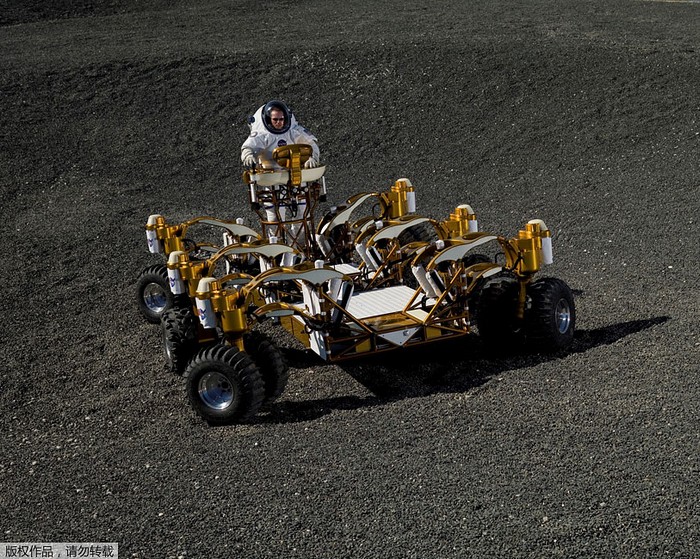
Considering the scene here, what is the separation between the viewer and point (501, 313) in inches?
340

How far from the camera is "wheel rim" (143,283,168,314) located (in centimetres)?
1047

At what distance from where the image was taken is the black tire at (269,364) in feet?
24.8

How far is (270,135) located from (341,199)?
454 cm

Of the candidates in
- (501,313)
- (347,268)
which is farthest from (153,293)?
(501,313)

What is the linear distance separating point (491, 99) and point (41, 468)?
1302 cm

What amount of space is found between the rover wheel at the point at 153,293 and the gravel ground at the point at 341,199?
194 millimetres

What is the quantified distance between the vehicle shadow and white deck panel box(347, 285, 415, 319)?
→ 45cm

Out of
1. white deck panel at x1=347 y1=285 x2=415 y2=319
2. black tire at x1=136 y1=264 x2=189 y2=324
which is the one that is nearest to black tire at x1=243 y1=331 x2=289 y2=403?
white deck panel at x1=347 y1=285 x2=415 y2=319

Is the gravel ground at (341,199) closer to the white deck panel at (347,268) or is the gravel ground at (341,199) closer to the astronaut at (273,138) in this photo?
the white deck panel at (347,268)

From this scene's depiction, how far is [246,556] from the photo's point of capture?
5.58m

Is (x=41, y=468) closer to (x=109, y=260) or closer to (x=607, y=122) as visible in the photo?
(x=109, y=260)

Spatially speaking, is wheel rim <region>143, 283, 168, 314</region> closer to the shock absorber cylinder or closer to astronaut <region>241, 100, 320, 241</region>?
astronaut <region>241, 100, 320, 241</region>

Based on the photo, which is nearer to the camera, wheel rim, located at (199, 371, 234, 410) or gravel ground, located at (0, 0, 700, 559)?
gravel ground, located at (0, 0, 700, 559)

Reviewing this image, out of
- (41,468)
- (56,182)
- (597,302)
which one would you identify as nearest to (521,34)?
(56,182)
